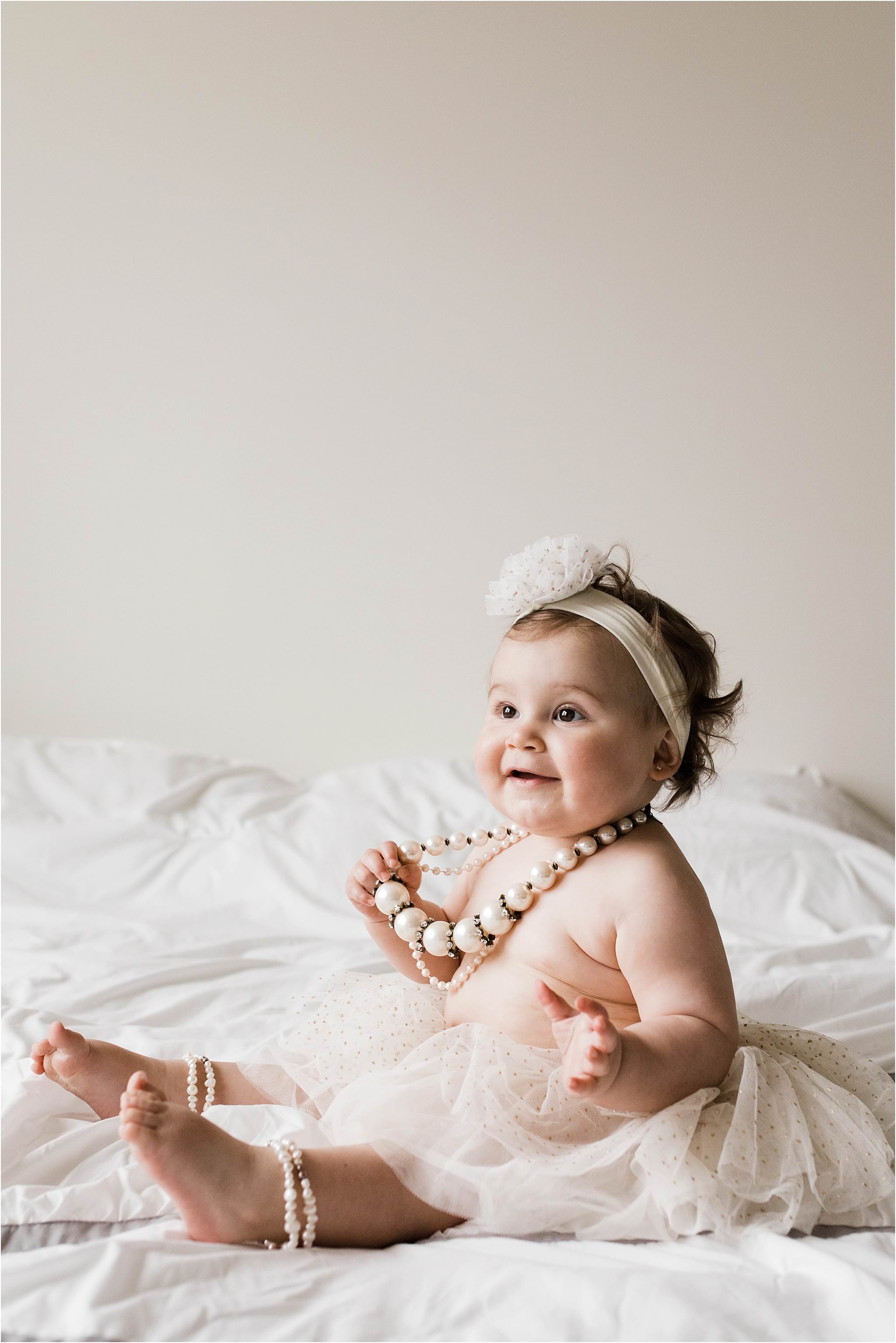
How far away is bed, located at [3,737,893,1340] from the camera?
69 cm

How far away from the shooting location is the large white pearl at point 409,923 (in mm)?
1039

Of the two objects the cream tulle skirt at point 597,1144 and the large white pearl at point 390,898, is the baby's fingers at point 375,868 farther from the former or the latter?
the cream tulle skirt at point 597,1144

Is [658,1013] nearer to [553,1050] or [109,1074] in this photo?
[553,1050]

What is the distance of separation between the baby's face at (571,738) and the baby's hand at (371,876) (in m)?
0.14

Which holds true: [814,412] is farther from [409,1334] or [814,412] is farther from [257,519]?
[409,1334]

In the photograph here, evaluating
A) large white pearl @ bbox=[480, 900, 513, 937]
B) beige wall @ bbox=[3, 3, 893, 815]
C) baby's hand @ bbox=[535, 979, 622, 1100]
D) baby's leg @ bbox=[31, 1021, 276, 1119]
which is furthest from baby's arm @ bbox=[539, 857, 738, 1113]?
beige wall @ bbox=[3, 3, 893, 815]

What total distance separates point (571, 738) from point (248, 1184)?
45 cm

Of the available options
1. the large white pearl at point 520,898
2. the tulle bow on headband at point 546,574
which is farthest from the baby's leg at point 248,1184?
the tulle bow on headband at point 546,574

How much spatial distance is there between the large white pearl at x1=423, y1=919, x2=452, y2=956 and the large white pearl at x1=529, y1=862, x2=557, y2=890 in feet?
0.33

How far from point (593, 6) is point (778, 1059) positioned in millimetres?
1838

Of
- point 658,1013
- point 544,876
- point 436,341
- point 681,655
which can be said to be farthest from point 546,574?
point 436,341

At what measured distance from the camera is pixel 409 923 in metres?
1.04

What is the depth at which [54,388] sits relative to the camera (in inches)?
86.0

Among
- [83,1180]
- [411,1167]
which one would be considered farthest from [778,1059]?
[83,1180]
